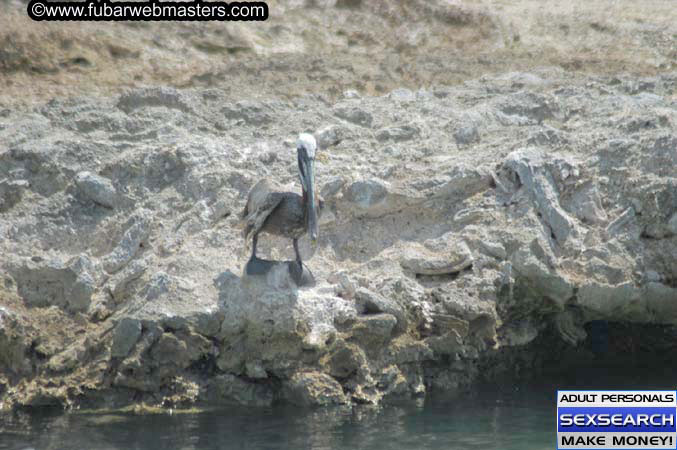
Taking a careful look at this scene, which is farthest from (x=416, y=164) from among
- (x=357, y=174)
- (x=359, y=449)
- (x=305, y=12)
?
(x=305, y=12)

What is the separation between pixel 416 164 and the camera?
10195 mm

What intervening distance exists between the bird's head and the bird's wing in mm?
218

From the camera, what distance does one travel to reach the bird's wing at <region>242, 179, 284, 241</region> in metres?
8.66

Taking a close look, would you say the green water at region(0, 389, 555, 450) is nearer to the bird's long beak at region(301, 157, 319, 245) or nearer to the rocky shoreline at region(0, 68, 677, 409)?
the rocky shoreline at region(0, 68, 677, 409)

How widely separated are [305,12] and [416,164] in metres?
5.76

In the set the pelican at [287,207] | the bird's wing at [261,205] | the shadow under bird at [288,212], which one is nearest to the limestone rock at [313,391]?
the shadow under bird at [288,212]

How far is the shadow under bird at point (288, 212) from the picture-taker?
866 cm

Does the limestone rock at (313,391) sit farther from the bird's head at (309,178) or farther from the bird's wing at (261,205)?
the bird's wing at (261,205)

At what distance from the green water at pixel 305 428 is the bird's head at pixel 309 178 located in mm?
1443

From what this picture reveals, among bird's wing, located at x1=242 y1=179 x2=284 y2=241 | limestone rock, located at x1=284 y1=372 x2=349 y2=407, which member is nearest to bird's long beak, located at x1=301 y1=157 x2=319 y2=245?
bird's wing, located at x1=242 y1=179 x2=284 y2=241

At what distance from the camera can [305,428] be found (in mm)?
8094

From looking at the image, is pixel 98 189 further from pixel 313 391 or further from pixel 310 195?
pixel 313 391

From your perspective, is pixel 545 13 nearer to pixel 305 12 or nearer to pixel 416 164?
pixel 305 12

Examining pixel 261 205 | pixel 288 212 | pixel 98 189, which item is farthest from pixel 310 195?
pixel 98 189
